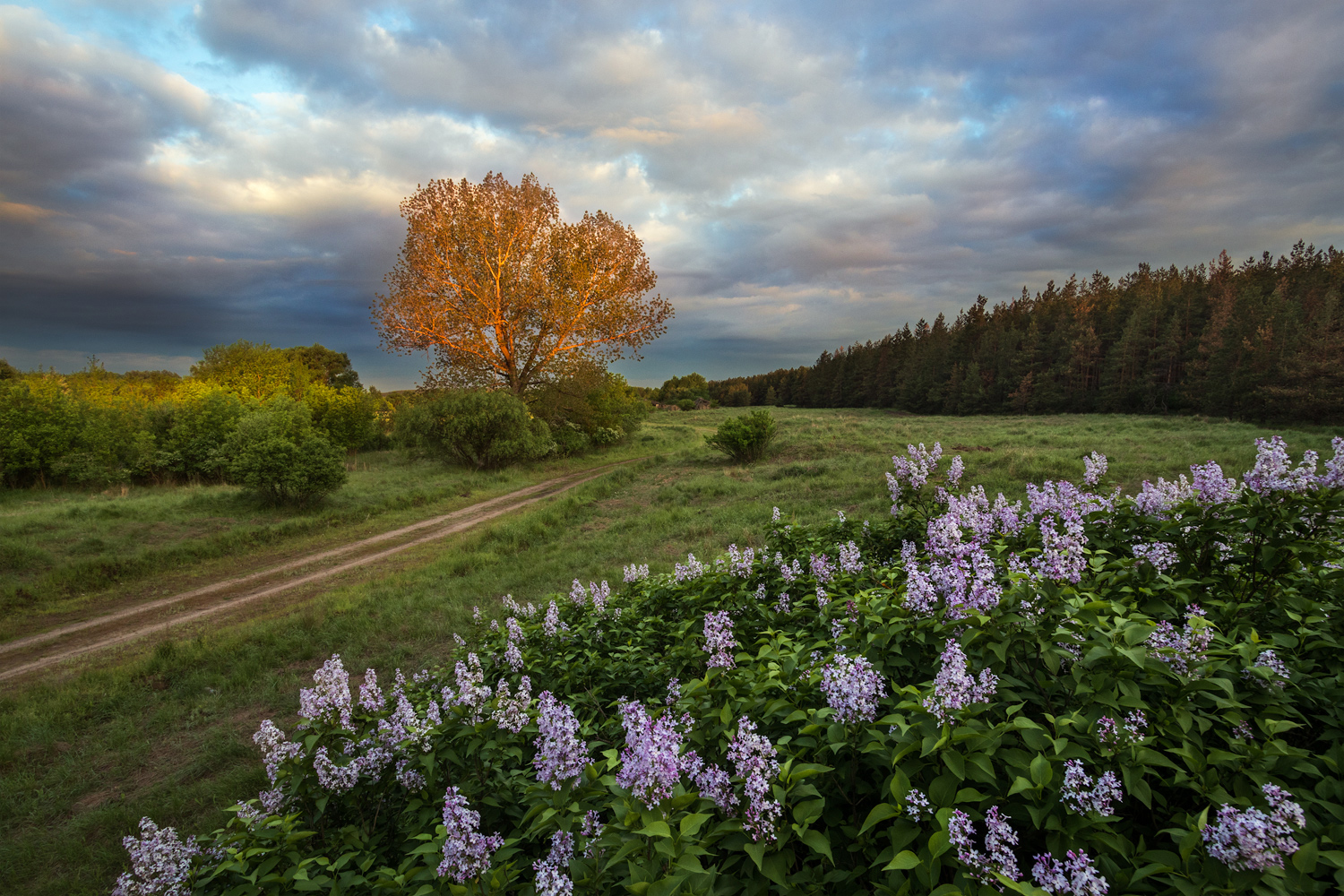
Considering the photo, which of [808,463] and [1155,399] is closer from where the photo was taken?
[808,463]

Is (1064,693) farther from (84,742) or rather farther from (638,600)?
(84,742)

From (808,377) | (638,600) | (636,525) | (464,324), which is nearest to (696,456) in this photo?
(636,525)

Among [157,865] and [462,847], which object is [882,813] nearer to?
[462,847]

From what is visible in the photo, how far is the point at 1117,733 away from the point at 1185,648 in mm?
671

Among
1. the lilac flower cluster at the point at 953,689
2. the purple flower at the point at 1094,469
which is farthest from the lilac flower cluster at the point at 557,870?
the purple flower at the point at 1094,469

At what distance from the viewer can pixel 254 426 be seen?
1714cm

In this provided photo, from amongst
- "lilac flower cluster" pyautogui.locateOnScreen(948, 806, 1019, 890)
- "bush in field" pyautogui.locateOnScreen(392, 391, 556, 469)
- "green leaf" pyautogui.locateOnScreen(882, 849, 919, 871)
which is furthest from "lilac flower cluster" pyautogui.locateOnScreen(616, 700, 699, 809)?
"bush in field" pyautogui.locateOnScreen(392, 391, 556, 469)

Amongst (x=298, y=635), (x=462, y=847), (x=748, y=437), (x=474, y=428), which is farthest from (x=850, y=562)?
(x=474, y=428)

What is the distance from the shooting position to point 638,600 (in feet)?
18.6

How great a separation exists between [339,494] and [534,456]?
30.2 ft

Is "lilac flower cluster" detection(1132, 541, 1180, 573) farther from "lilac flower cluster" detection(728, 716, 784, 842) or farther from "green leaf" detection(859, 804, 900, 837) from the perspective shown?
"lilac flower cluster" detection(728, 716, 784, 842)

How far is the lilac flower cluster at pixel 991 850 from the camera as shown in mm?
1561

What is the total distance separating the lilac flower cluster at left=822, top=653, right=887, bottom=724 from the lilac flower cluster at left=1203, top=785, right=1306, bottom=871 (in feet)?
3.25

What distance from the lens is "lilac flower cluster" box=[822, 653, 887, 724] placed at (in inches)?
85.4
